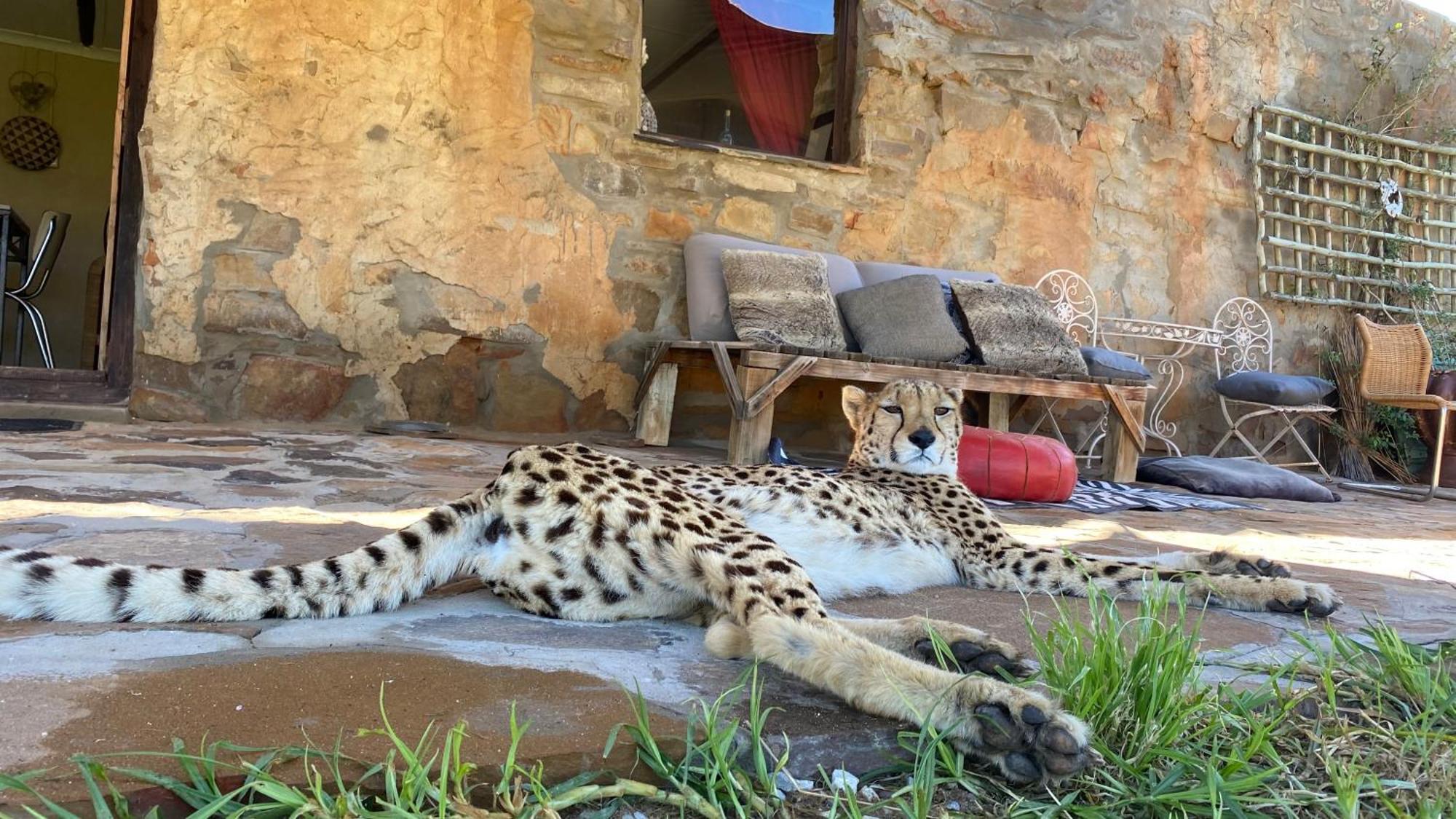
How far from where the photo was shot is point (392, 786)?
114 cm

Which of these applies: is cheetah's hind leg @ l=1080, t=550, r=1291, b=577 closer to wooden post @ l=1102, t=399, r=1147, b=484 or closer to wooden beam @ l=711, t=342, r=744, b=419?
wooden beam @ l=711, t=342, r=744, b=419

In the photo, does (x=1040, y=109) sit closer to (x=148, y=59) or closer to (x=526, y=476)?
(x=148, y=59)

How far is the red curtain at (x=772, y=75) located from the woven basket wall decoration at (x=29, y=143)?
24.7ft

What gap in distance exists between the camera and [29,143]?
1055 centimetres

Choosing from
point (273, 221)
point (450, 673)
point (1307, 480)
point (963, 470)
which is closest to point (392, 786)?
point (450, 673)

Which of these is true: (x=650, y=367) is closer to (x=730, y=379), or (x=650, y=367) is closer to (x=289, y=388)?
(x=730, y=379)

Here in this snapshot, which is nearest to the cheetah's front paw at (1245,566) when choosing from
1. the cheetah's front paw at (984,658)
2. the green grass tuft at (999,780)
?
the green grass tuft at (999,780)

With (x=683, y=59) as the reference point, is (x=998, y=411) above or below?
below

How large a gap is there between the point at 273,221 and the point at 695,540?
461 centimetres

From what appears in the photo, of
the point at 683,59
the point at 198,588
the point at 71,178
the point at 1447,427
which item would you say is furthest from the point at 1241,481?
the point at 71,178

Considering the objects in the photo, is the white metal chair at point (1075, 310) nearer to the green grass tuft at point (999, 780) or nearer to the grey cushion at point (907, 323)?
the grey cushion at point (907, 323)

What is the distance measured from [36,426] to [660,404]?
10.3 ft

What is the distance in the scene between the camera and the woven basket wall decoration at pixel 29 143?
10492 mm

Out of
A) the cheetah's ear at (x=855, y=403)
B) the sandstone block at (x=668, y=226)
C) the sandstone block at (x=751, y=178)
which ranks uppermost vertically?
the sandstone block at (x=751, y=178)
